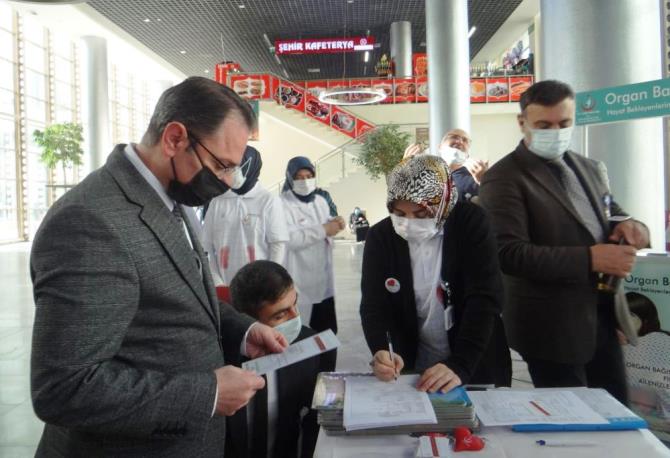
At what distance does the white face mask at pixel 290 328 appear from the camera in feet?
6.19

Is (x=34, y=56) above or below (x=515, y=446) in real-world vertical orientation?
above

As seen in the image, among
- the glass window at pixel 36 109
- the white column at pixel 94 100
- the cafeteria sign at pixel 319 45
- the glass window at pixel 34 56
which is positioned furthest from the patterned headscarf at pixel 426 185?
the glass window at pixel 34 56

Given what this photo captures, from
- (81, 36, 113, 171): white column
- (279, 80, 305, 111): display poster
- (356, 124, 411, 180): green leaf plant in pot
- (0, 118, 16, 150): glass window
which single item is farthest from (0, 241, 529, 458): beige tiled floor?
(279, 80, 305, 111): display poster

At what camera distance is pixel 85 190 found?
40.8 inches

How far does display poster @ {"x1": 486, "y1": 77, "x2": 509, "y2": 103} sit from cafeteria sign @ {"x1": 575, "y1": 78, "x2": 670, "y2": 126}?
1419cm

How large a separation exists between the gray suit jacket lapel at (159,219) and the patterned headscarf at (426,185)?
0.77m

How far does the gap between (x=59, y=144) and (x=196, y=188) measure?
1549 centimetres

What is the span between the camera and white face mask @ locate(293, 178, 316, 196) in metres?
3.84

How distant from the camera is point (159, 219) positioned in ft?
3.67

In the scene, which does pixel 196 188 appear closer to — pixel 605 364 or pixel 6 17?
pixel 605 364

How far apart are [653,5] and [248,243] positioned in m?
2.66

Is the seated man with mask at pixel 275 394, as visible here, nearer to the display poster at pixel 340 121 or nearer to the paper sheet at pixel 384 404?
the paper sheet at pixel 384 404

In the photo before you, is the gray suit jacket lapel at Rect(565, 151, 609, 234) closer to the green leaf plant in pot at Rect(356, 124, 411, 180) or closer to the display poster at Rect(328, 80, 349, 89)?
the green leaf plant in pot at Rect(356, 124, 411, 180)

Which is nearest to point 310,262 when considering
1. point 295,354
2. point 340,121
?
point 295,354
